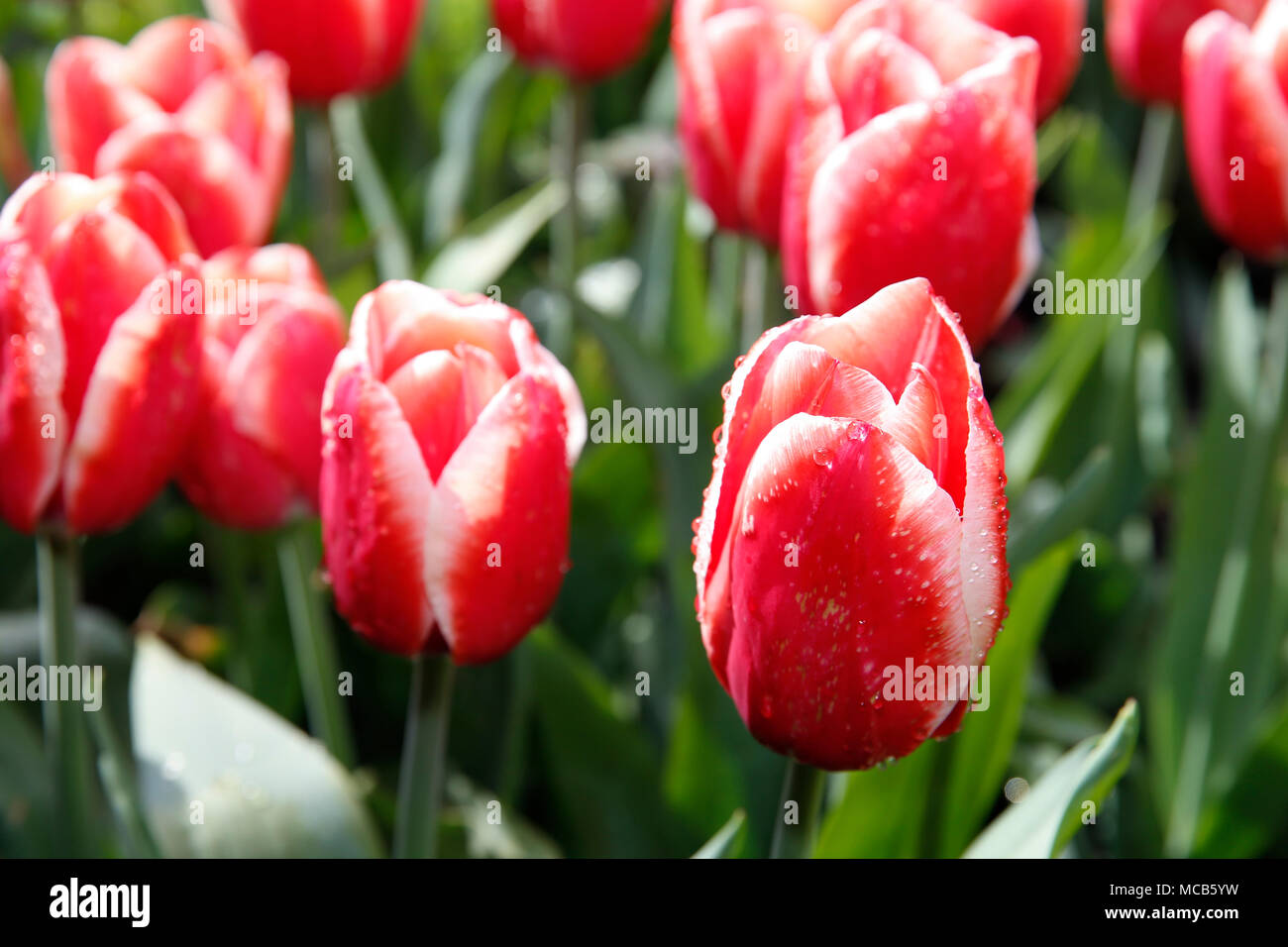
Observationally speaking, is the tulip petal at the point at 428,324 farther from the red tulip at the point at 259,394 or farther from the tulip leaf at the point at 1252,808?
the tulip leaf at the point at 1252,808

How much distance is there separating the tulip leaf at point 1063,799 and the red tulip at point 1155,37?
69cm

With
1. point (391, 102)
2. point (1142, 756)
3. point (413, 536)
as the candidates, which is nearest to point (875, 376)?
point (413, 536)

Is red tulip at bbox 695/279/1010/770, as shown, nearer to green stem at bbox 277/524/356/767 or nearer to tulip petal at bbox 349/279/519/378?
tulip petal at bbox 349/279/519/378

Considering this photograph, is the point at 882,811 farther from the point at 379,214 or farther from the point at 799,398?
the point at 379,214

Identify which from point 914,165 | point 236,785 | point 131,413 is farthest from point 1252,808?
point 131,413

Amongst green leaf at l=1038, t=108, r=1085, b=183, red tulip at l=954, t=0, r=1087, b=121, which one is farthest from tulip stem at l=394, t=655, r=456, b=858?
green leaf at l=1038, t=108, r=1085, b=183

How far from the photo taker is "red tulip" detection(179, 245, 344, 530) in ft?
Answer: 2.57

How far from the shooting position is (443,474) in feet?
1.91

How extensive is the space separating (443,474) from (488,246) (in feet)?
2.18

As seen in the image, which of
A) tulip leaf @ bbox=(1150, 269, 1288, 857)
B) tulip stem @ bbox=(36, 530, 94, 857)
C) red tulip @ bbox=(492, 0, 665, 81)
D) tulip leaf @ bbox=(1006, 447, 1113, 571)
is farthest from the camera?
red tulip @ bbox=(492, 0, 665, 81)

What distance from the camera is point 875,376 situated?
53 cm

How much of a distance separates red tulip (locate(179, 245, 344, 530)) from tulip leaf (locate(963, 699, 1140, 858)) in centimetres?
44

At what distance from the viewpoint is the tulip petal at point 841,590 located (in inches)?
19.1
